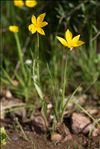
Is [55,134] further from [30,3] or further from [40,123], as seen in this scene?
[30,3]

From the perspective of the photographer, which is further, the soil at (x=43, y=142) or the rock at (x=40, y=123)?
the rock at (x=40, y=123)

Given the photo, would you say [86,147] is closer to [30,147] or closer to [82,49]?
[30,147]

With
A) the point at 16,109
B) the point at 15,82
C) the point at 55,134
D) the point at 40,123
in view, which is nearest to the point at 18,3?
the point at 15,82

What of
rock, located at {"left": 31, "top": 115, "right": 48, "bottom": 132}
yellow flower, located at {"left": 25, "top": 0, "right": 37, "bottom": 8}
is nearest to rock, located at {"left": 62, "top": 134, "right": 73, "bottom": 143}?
rock, located at {"left": 31, "top": 115, "right": 48, "bottom": 132}

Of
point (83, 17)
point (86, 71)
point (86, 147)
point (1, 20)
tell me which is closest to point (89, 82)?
point (86, 71)

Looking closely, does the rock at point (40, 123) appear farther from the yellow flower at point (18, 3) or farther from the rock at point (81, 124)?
the yellow flower at point (18, 3)

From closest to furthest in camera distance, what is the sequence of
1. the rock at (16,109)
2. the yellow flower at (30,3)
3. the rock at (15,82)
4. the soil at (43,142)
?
the soil at (43,142)
the rock at (16,109)
the rock at (15,82)
the yellow flower at (30,3)

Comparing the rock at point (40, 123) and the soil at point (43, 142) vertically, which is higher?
the rock at point (40, 123)

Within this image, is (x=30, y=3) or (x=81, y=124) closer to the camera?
(x=81, y=124)

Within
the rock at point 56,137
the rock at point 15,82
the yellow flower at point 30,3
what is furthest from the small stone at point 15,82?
the rock at point 56,137
